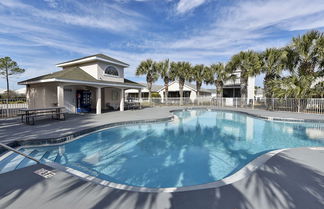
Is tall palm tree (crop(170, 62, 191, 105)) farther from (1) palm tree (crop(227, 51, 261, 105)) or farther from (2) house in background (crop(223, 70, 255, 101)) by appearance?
(2) house in background (crop(223, 70, 255, 101))

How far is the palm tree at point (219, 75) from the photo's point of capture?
66.1ft

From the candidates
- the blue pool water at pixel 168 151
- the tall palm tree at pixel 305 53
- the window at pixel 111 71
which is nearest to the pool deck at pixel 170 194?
the blue pool water at pixel 168 151

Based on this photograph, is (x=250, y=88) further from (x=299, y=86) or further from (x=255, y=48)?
(x=299, y=86)

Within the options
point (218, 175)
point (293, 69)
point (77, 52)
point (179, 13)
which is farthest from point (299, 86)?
point (77, 52)

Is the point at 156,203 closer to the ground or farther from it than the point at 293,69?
closer to the ground

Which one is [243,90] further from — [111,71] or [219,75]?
[111,71]

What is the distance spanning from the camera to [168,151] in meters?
6.24

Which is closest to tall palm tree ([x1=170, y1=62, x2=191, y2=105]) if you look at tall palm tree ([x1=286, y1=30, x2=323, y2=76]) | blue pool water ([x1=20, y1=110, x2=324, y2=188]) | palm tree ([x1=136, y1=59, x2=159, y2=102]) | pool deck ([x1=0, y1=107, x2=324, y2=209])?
palm tree ([x1=136, y1=59, x2=159, y2=102])

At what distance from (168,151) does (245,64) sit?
16.3 meters

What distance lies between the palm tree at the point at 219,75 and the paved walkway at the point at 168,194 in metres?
18.5

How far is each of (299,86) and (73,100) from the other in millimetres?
21714

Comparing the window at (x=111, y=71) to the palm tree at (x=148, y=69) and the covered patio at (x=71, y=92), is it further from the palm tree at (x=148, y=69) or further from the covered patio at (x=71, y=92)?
the palm tree at (x=148, y=69)

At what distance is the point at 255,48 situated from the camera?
17.5 meters

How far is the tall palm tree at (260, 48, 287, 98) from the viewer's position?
1502 cm
